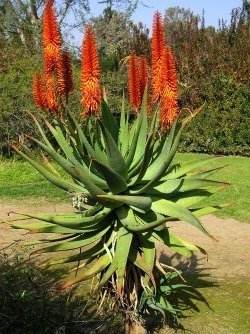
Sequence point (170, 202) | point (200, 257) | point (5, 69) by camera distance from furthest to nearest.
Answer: point (5, 69) < point (200, 257) < point (170, 202)

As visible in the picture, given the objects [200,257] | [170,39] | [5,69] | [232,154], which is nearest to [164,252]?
[200,257]

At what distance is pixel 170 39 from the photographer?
18.9m

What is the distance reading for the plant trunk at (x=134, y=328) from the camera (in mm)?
4168

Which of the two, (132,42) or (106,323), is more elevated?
(132,42)

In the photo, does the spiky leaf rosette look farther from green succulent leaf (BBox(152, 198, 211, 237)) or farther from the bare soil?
the bare soil

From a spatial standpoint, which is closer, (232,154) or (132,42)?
(232,154)

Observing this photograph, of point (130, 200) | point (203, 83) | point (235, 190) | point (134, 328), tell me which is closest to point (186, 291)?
point (134, 328)

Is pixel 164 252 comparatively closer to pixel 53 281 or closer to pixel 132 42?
pixel 53 281

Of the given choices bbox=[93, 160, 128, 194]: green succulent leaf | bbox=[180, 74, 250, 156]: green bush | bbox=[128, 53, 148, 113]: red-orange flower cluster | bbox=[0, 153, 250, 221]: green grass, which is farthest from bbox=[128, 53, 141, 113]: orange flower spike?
bbox=[180, 74, 250, 156]: green bush

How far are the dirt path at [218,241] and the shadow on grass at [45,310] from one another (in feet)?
2.75

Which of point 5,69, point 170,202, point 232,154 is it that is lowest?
point 232,154

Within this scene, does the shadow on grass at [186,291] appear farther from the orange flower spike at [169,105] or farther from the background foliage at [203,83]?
the background foliage at [203,83]

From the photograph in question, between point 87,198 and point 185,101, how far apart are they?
13192 mm

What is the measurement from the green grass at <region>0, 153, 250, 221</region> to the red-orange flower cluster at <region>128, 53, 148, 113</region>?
256 centimetres
